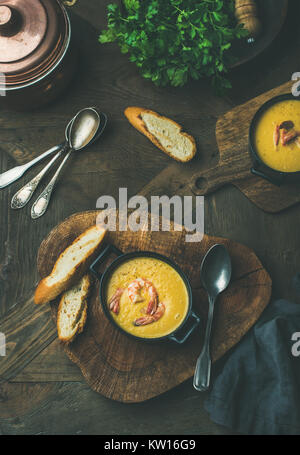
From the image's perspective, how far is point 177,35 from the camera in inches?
69.1

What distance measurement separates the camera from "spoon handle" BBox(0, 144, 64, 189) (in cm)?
195

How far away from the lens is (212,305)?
1.76 metres

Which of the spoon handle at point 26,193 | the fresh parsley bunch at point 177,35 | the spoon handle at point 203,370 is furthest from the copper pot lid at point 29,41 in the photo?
the spoon handle at point 203,370

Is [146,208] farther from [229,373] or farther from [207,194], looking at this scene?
[229,373]

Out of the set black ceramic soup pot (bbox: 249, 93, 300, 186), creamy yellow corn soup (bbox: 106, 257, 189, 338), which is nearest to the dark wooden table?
black ceramic soup pot (bbox: 249, 93, 300, 186)

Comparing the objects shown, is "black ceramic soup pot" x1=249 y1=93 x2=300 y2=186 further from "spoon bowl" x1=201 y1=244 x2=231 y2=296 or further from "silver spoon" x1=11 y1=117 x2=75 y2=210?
"silver spoon" x1=11 y1=117 x2=75 y2=210

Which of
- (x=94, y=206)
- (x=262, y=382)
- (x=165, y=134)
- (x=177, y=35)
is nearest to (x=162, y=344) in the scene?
(x=262, y=382)

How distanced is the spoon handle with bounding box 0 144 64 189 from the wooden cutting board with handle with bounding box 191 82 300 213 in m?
0.64

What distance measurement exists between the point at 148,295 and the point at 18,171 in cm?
81

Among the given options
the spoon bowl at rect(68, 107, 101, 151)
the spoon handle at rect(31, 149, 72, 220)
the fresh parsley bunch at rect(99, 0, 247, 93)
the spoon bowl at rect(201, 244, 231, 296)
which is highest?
the fresh parsley bunch at rect(99, 0, 247, 93)

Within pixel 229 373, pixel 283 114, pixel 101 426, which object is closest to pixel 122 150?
pixel 283 114

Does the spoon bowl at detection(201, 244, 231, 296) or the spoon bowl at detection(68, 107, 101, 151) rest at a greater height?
the spoon bowl at detection(68, 107, 101, 151)

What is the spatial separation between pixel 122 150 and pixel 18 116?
0.50 meters

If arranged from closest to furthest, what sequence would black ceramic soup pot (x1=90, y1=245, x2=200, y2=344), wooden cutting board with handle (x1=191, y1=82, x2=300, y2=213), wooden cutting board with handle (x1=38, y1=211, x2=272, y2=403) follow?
black ceramic soup pot (x1=90, y1=245, x2=200, y2=344), wooden cutting board with handle (x1=38, y1=211, x2=272, y2=403), wooden cutting board with handle (x1=191, y1=82, x2=300, y2=213)
